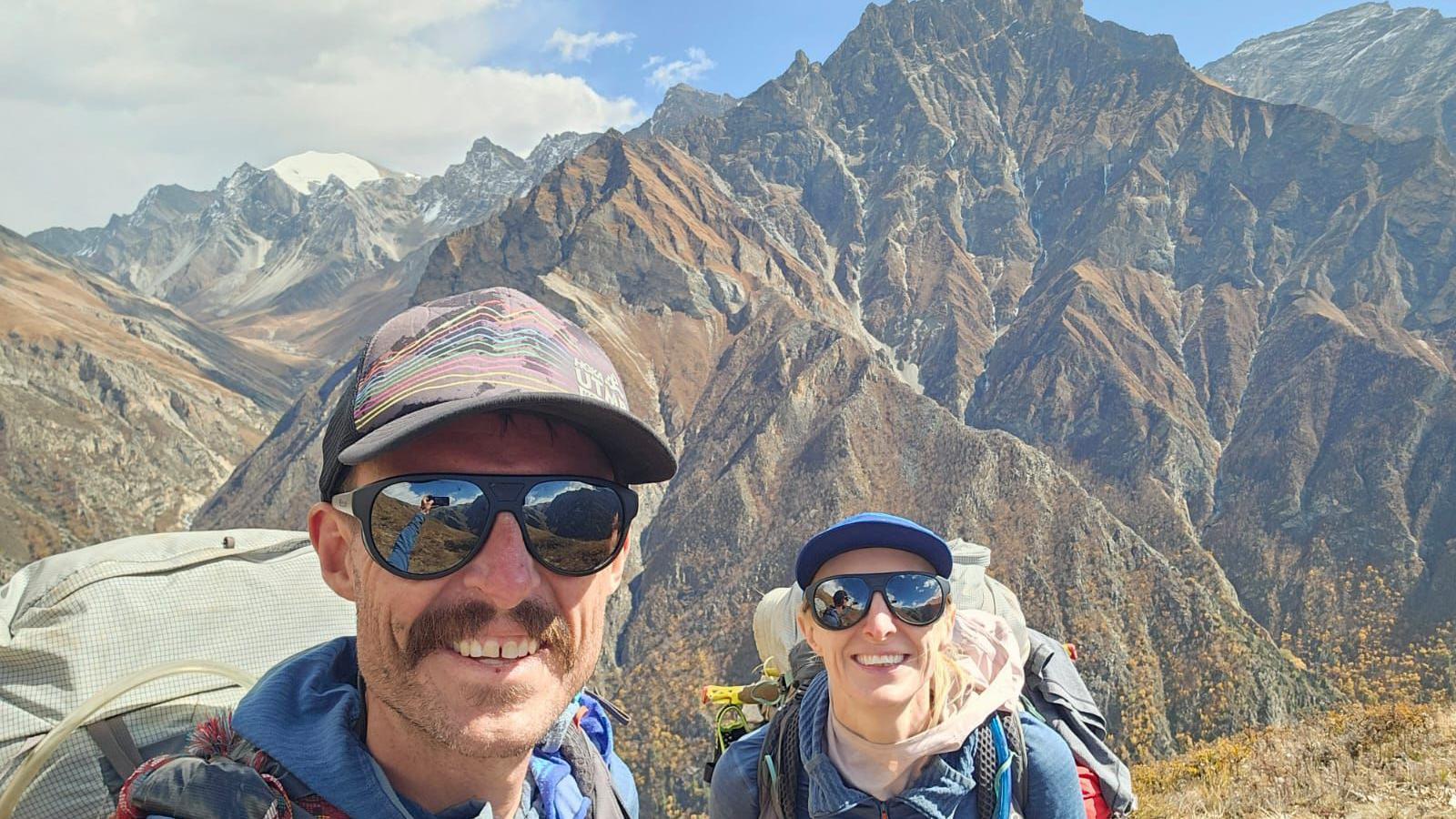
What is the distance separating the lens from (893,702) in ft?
10.7

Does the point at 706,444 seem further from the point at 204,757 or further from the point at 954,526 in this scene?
the point at 204,757

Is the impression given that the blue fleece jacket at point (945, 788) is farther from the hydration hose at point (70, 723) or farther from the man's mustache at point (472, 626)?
the hydration hose at point (70, 723)

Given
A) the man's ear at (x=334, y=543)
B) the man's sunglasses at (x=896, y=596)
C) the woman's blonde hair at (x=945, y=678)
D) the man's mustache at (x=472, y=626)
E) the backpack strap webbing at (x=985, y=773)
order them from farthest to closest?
the man's sunglasses at (x=896, y=596) → the woman's blonde hair at (x=945, y=678) → the backpack strap webbing at (x=985, y=773) → the man's ear at (x=334, y=543) → the man's mustache at (x=472, y=626)

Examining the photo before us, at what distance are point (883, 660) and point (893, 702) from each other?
0.59 ft

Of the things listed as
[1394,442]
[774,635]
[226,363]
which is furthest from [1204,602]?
[226,363]

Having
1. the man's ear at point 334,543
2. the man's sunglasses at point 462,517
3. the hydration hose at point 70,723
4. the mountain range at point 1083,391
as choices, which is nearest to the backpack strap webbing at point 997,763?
the man's sunglasses at point 462,517

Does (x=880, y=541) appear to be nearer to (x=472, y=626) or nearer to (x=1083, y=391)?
(x=472, y=626)

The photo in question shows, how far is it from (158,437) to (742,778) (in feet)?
442

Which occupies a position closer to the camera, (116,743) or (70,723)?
(70,723)

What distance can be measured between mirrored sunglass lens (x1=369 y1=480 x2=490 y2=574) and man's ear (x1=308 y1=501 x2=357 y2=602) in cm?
14

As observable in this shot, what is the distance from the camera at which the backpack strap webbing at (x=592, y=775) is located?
7.80ft

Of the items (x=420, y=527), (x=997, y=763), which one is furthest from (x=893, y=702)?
(x=420, y=527)

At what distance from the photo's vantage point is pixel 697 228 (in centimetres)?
12988

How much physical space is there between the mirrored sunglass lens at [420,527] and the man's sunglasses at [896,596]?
1.98 metres
